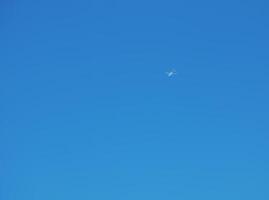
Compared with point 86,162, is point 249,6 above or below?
above

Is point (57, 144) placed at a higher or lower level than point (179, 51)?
lower

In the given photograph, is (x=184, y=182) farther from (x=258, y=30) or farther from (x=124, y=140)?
(x=258, y=30)

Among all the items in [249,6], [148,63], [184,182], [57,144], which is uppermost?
[249,6]

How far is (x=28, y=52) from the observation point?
94 cm

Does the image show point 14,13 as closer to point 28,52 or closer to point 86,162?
point 28,52

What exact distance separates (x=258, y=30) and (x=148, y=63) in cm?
35

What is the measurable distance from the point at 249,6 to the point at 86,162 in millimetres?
712

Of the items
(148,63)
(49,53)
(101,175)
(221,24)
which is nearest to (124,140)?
(101,175)

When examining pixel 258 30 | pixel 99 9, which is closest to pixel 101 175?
pixel 99 9

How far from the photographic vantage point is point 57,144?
0.94 m

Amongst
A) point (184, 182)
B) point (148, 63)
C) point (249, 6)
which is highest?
point (249, 6)

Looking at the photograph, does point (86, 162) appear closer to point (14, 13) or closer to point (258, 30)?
point (14, 13)

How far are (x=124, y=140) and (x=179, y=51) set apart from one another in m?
0.34

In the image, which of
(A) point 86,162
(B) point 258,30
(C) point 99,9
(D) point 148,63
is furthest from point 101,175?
(B) point 258,30
